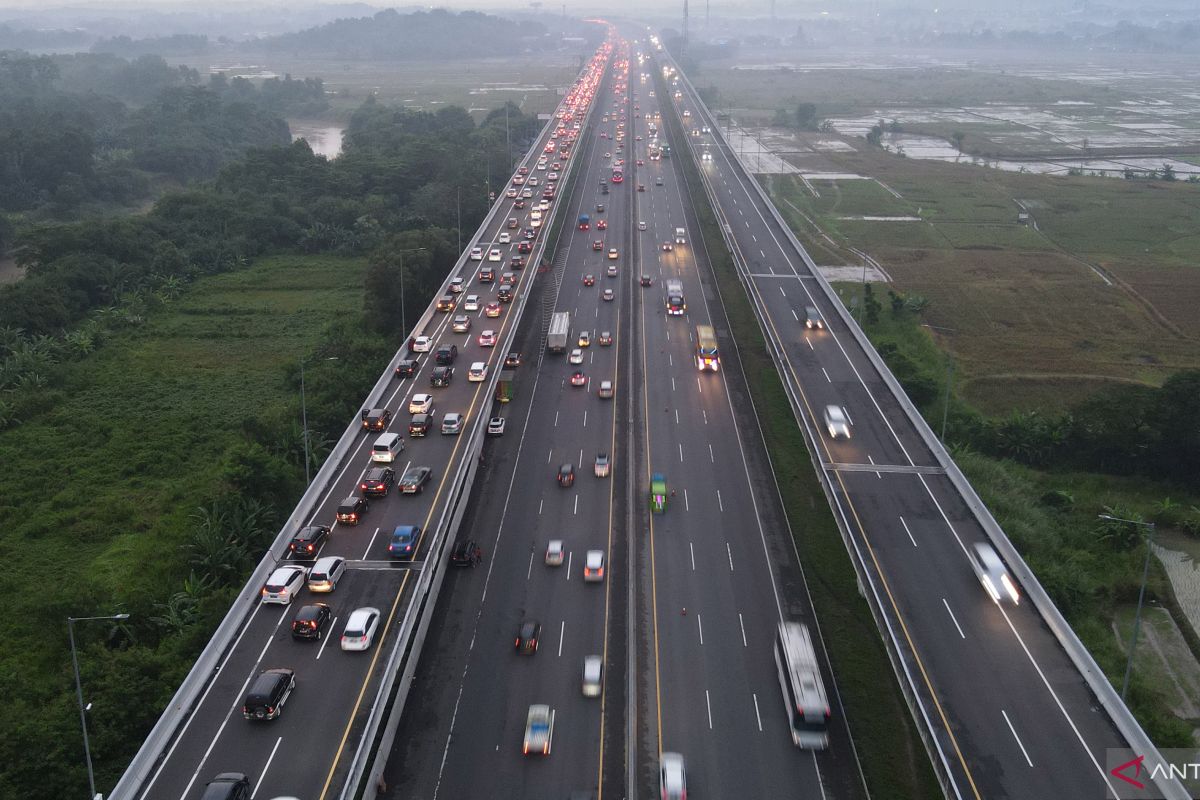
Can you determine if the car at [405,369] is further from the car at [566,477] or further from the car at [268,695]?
the car at [268,695]

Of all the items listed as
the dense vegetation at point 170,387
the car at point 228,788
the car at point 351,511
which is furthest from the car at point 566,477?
the car at point 228,788

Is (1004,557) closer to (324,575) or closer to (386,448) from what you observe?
(324,575)

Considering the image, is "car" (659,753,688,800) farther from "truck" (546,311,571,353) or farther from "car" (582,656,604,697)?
"truck" (546,311,571,353)

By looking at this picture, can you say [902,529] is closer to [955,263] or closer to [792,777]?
[792,777]

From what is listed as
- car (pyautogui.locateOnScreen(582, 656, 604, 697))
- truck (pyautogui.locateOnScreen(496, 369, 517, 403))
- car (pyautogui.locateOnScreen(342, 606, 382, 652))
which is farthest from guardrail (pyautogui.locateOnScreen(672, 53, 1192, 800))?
car (pyautogui.locateOnScreen(342, 606, 382, 652))

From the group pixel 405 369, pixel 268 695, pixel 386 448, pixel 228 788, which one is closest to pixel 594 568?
pixel 386 448

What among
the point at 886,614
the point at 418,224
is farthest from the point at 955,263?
the point at 886,614
